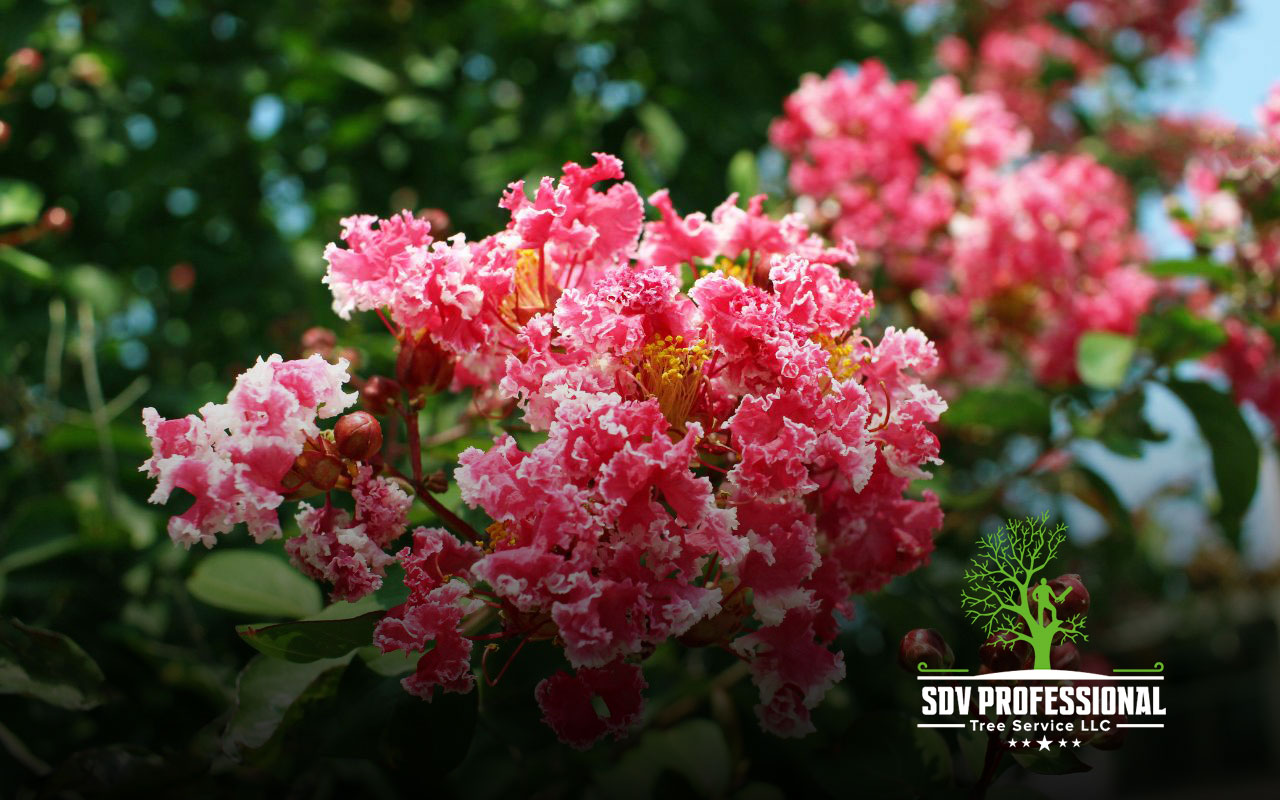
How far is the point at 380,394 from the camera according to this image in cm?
111

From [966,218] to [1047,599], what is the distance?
58.7 inches

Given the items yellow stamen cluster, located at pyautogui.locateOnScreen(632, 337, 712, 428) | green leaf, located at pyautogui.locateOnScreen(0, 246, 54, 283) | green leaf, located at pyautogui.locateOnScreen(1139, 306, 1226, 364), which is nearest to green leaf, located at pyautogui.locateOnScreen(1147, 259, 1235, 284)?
green leaf, located at pyautogui.locateOnScreen(1139, 306, 1226, 364)

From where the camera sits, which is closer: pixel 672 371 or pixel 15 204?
pixel 672 371

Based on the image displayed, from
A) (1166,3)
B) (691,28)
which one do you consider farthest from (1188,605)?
(691,28)

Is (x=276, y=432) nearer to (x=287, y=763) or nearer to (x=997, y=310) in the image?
(x=287, y=763)

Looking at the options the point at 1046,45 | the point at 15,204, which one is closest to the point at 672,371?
the point at 15,204

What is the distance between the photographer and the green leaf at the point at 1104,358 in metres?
1.81

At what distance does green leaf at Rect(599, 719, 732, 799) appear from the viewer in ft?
4.70

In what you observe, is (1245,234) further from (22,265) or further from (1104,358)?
(22,265)

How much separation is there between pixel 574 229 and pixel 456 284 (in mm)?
141

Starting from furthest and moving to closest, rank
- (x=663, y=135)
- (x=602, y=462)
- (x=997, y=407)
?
(x=663, y=135)
(x=997, y=407)
(x=602, y=462)

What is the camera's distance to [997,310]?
2289 millimetres

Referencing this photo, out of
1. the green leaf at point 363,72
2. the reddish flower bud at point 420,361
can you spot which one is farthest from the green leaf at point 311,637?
the green leaf at point 363,72

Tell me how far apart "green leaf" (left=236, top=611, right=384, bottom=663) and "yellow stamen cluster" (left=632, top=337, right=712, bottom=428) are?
337 millimetres
